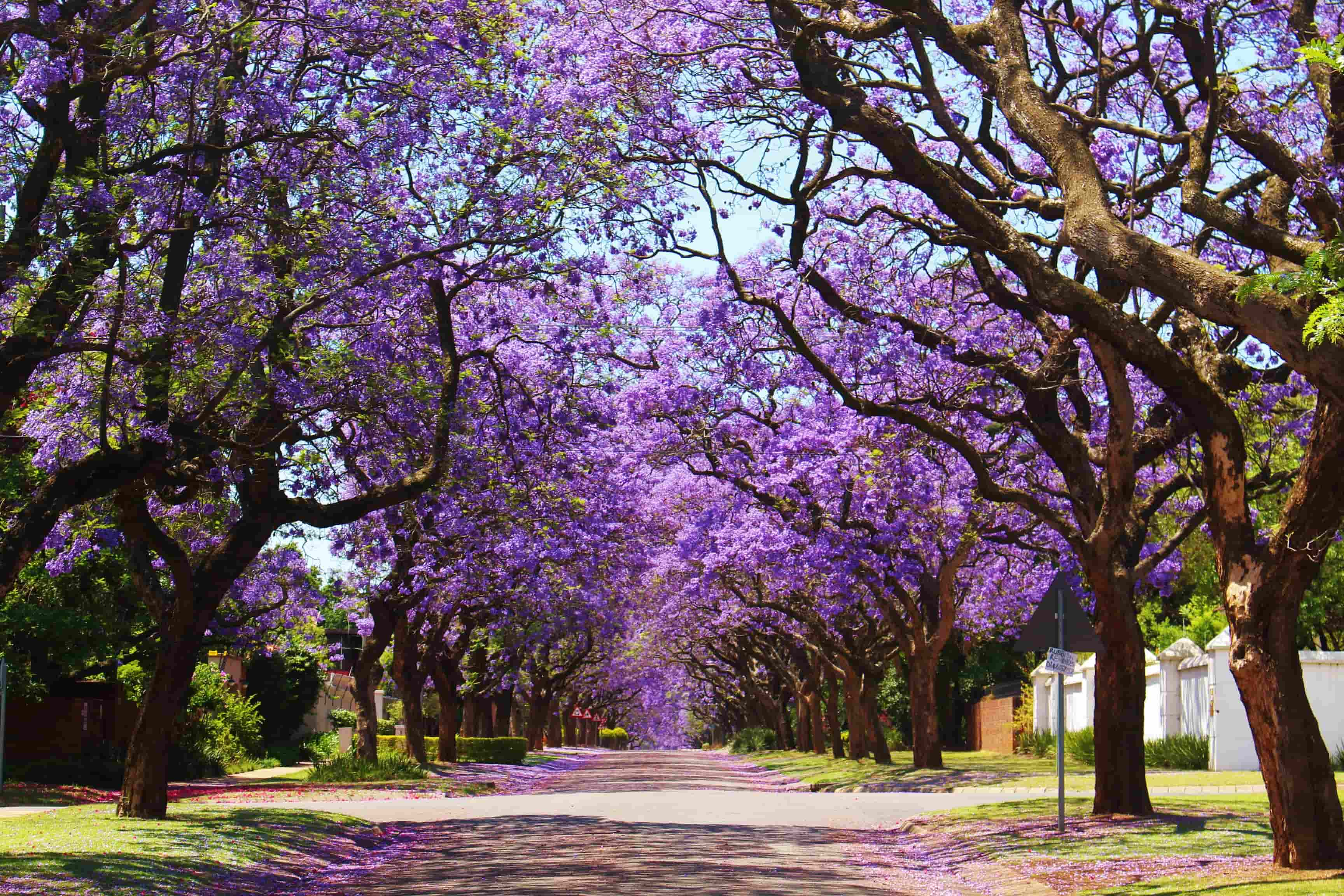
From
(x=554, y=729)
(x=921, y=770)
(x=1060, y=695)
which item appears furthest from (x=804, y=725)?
(x=1060, y=695)

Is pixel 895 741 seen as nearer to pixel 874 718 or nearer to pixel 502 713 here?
pixel 502 713

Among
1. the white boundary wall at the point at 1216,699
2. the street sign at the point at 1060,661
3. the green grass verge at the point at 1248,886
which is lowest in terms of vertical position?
the green grass verge at the point at 1248,886

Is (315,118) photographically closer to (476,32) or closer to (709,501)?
(476,32)

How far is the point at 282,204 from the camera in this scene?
15.1m

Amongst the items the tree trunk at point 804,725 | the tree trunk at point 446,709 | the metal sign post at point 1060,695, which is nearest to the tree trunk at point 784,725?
the tree trunk at point 804,725

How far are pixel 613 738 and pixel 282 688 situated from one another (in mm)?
70704

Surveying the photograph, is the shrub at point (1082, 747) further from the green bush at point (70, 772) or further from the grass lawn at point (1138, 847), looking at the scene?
the green bush at point (70, 772)

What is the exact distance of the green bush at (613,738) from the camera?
123 meters

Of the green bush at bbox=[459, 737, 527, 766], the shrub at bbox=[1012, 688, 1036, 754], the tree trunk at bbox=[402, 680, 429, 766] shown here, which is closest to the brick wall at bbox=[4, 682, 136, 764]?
the tree trunk at bbox=[402, 680, 429, 766]

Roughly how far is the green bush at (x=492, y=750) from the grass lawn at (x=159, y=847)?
88.7 ft

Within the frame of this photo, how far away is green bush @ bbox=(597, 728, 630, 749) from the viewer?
123 metres

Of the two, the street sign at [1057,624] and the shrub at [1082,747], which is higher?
the street sign at [1057,624]

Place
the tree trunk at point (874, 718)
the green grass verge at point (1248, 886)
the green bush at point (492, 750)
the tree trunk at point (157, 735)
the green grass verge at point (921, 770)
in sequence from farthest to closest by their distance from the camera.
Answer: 1. the green bush at point (492, 750)
2. the tree trunk at point (874, 718)
3. the green grass verge at point (921, 770)
4. the tree trunk at point (157, 735)
5. the green grass verge at point (1248, 886)

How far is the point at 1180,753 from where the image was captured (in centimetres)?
3259
